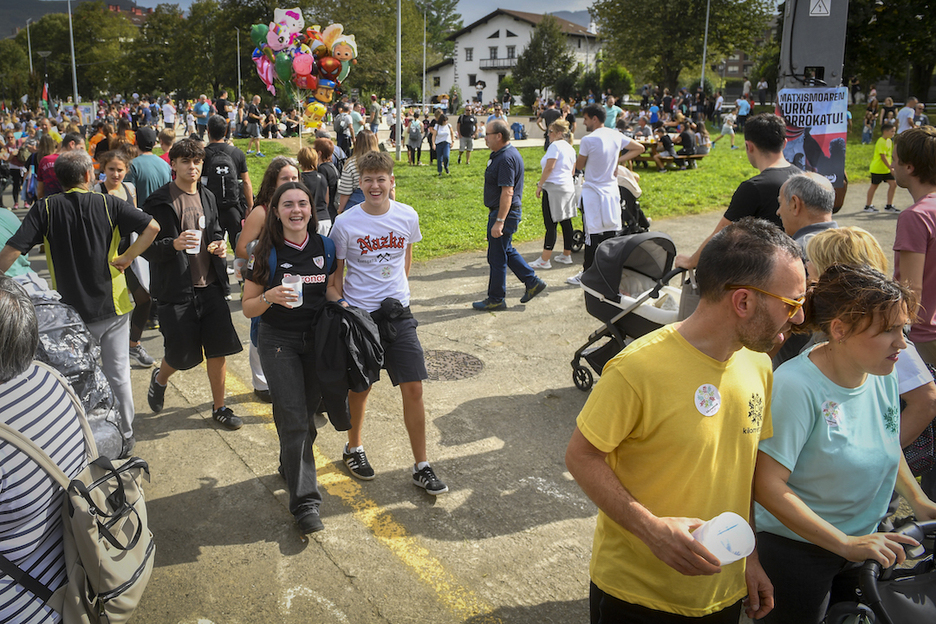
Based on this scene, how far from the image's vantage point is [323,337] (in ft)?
12.9

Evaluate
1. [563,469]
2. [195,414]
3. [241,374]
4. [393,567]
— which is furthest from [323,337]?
[241,374]

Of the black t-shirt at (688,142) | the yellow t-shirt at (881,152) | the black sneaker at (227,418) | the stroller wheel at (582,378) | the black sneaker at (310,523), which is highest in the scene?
the black t-shirt at (688,142)

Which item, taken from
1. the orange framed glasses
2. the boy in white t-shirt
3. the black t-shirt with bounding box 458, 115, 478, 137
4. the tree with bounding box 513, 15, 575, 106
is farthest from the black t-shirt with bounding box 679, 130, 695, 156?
the tree with bounding box 513, 15, 575, 106

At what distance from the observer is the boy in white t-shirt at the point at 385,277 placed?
171 inches

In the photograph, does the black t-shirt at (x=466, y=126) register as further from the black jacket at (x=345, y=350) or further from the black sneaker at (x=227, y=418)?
the black jacket at (x=345, y=350)

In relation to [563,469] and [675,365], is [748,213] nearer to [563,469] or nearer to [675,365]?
[563,469]

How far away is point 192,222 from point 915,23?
42597 mm

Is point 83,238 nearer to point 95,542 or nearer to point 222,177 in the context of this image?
point 95,542

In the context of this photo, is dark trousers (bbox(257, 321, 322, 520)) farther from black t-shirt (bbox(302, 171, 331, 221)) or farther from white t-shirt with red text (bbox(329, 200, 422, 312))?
black t-shirt (bbox(302, 171, 331, 221))

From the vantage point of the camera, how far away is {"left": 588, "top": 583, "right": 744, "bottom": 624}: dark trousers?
7.07ft

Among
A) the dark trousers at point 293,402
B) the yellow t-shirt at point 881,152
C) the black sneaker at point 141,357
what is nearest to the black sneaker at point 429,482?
the dark trousers at point 293,402

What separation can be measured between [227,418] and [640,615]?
401cm

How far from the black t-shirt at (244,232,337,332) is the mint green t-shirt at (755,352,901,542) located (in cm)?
265

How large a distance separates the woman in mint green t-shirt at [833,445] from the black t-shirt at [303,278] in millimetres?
2661
